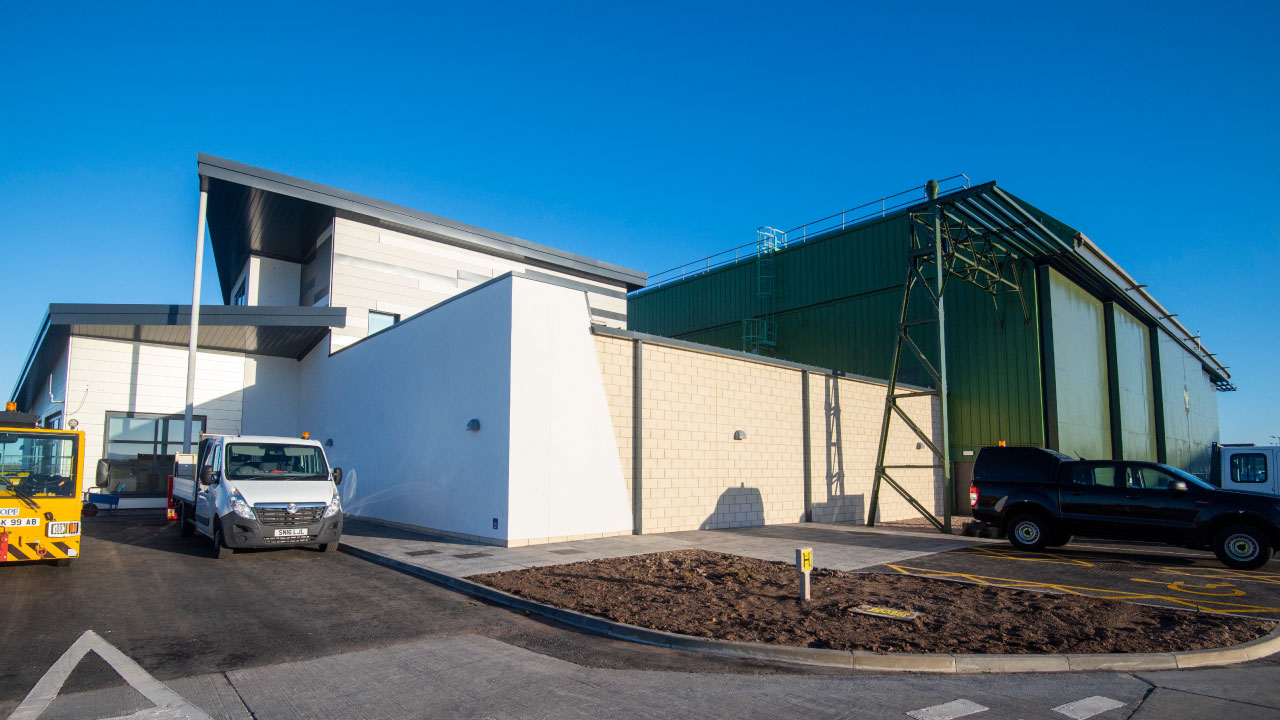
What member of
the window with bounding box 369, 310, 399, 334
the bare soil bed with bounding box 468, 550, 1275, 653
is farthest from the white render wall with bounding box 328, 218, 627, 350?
the bare soil bed with bounding box 468, 550, 1275, 653

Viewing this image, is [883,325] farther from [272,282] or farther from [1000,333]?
[272,282]

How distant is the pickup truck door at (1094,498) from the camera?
12656 millimetres

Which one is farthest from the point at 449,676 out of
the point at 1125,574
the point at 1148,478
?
the point at 1148,478

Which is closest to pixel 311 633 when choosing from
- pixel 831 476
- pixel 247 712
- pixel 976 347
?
pixel 247 712

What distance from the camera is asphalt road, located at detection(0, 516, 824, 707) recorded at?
19.7 ft

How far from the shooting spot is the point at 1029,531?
13711 mm

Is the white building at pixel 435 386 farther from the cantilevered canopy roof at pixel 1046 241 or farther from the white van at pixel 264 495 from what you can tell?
the cantilevered canopy roof at pixel 1046 241

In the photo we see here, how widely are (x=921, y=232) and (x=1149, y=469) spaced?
441 inches

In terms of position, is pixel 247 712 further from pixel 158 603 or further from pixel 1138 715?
pixel 1138 715

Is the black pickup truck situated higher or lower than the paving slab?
higher

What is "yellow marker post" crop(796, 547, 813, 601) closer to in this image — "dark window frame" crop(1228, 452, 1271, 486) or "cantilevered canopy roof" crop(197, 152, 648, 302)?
"dark window frame" crop(1228, 452, 1271, 486)

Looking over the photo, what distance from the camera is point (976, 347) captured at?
22906mm

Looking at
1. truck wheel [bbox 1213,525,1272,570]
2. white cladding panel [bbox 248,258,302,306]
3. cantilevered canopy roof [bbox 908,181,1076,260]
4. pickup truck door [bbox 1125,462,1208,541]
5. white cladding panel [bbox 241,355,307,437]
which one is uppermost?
cantilevered canopy roof [bbox 908,181,1076,260]

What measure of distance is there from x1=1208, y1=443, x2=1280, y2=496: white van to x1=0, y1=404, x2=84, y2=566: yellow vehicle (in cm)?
2249
